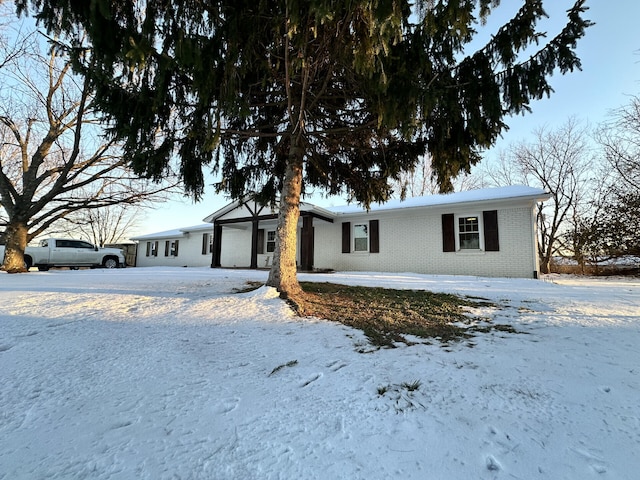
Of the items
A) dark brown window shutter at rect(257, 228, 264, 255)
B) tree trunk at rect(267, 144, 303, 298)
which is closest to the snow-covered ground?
tree trunk at rect(267, 144, 303, 298)

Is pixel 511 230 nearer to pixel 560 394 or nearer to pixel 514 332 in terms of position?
pixel 514 332

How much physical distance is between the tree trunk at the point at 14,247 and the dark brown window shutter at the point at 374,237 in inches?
503

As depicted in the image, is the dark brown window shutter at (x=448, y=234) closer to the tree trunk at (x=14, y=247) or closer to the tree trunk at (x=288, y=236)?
the tree trunk at (x=288, y=236)

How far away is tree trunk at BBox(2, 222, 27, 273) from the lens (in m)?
9.92

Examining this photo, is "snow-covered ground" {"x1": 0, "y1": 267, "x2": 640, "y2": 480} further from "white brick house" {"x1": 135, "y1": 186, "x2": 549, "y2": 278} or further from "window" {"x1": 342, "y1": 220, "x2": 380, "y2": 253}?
"window" {"x1": 342, "y1": 220, "x2": 380, "y2": 253}

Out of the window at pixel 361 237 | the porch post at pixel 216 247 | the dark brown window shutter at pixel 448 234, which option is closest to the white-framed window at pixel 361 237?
the window at pixel 361 237

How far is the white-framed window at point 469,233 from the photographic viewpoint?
36.0 ft

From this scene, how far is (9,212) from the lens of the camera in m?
10.4

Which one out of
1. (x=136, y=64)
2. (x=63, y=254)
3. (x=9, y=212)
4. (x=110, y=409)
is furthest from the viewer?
(x=63, y=254)

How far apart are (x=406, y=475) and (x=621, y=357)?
2578 mm

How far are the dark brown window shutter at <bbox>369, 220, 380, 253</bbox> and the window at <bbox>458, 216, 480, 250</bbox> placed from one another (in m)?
3.27

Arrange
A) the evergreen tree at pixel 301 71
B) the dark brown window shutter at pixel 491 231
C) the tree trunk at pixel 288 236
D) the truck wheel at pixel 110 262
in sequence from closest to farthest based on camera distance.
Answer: the evergreen tree at pixel 301 71 < the tree trunk at pixel 288 236 < the dark brown window shutter at pixel 491 231 < the truck wheel at pixel 110 262

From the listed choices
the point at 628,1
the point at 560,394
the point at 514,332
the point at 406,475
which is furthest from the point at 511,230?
the point at 406,475

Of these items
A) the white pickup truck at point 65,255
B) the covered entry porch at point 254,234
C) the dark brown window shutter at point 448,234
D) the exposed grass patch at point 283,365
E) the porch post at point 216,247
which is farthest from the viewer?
the porch post at point 216,247
